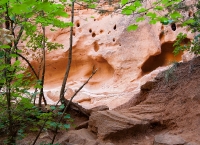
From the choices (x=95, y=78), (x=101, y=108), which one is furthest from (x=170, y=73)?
(x=95, y=78)

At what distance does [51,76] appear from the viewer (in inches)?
642

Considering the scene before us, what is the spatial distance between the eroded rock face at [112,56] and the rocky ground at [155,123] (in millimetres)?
6286

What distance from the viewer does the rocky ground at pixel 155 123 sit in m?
4.31

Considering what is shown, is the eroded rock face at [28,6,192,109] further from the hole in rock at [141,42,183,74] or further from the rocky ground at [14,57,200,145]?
the rocky ground at [14,57,200,145]

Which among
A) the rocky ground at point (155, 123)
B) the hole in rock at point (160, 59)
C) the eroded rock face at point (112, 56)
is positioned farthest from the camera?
the hole in rock at point (160, 59)

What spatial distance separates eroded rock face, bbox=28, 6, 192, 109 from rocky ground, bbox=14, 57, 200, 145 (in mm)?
6286

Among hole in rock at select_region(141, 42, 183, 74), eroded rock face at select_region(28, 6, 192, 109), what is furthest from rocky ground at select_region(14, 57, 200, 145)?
hole in rock at select_region(141, 42, 183, 74)

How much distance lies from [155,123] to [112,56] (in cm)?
910

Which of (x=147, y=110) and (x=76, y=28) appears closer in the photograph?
(x=147, y=110)

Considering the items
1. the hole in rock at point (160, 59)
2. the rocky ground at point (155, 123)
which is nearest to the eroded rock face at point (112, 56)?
the hole in rock at point (160, 59)

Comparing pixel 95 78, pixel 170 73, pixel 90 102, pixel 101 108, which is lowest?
pixel 90 102

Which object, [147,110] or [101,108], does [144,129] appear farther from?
[101,108]

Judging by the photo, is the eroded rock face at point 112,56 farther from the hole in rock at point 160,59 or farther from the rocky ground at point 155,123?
the rocky ground at point 155,123

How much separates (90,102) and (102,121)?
27.5 ft
